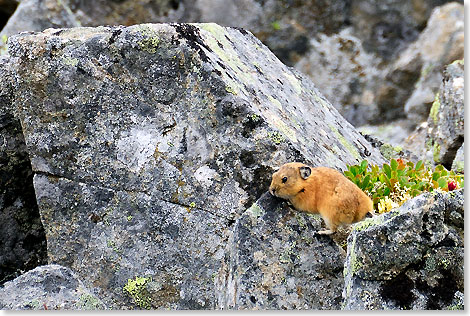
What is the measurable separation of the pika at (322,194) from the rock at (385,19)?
43.8 feet

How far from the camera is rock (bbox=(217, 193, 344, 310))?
6316mm

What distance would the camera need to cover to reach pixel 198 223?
7262 mm

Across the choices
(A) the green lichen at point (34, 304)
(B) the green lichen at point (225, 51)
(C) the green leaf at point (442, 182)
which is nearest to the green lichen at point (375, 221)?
(C) the green leaf at point (442, 182)

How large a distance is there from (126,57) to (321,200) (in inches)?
101

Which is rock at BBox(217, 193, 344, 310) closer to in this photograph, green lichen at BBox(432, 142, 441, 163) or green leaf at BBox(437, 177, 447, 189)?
green leaf at BBox(437, 177, 447, 189)

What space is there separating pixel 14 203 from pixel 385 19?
13457 mm

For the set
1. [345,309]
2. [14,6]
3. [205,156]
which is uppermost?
[14,6]

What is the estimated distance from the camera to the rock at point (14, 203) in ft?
27.8

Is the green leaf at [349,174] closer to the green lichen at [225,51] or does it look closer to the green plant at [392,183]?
the green plant at [392,183]

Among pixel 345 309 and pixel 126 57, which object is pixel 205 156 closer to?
pixel 126 57

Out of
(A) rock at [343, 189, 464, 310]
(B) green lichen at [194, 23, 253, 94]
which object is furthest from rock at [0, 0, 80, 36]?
(A) rock at [343, 189, 464, 310]

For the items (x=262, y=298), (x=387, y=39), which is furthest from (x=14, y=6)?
(x=262, y=298)

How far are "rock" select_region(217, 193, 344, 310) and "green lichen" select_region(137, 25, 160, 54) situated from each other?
6.63 feet

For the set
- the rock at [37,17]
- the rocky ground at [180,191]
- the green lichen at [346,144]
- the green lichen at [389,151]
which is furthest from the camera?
the rock at [37,17]
